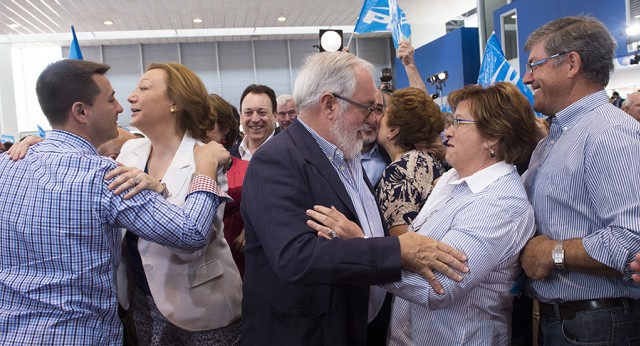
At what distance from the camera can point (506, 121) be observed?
1759mm

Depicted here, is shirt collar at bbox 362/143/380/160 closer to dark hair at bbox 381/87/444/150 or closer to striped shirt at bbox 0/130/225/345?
dark hair at bbox 381/87/444/150

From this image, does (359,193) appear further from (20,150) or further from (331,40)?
(331,40)

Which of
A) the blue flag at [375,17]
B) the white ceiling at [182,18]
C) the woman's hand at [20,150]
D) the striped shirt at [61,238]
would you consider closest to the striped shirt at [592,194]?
the striped shirt at [61,238]

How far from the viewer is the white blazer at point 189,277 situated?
1786 mm

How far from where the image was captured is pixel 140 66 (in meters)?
16.0

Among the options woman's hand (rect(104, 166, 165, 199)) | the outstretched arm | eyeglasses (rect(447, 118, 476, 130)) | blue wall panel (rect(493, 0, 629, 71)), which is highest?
blue wall panel (rect(493, 0, 629, 71))

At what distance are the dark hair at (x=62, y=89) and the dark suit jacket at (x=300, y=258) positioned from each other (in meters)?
0.58

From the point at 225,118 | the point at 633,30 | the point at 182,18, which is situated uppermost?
the point at 182,18

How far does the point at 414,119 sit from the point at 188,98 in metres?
1.12

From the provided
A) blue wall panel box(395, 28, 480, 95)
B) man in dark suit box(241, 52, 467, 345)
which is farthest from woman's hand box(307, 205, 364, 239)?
blue wall panel box(395, 28, 480, 95)

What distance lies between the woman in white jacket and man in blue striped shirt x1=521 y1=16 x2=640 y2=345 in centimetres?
107

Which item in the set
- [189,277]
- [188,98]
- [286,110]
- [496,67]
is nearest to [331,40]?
[286,110]

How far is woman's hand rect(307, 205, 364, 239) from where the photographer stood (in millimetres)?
1384

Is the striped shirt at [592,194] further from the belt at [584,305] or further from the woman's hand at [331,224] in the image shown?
the woman's hand at [331,224]
